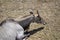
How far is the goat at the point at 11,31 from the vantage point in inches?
138

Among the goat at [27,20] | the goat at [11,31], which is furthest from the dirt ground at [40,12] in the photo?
the goat at [11,31]

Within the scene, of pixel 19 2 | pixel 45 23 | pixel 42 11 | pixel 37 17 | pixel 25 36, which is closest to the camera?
pixel 25 36

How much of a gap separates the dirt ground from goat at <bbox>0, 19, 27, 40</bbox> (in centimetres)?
40

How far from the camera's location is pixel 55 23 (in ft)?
15.4

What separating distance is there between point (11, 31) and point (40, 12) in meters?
1.62

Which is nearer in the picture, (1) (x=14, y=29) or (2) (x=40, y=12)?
(1) (x=14, y=29)

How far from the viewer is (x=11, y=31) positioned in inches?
142

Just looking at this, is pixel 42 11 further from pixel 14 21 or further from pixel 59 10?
pixel 14 21

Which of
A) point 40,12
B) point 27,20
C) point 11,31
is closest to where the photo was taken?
point 11,31

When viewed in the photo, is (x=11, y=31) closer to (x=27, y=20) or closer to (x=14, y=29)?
(x=14, y=29)

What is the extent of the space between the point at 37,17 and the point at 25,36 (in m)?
0.63

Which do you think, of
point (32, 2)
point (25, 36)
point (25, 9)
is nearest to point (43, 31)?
point (25, 36)

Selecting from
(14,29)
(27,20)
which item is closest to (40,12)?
(27,20)

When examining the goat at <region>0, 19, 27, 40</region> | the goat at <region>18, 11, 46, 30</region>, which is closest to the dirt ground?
the goat at <region>18, 11, 46, 30</region>
